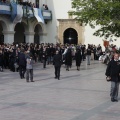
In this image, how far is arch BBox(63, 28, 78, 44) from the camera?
141 feet

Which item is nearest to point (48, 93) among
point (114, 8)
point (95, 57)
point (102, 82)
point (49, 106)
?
point (49, 106)

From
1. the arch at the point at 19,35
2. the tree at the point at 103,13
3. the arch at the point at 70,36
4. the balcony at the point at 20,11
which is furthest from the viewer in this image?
the arch at the point at 70,36

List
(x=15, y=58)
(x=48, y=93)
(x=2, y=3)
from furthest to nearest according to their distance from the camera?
(x=2, y=3) → (x=15, y=58) → (x=48, y=93)

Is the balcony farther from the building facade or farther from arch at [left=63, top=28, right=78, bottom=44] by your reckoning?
arch at [left=63, top=28, right=78, bottom=44]

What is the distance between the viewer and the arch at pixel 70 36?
141 ft

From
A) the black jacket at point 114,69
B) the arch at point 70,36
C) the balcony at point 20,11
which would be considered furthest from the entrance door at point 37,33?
the black jacket at point 114,69

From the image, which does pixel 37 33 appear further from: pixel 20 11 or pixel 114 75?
pixel 114 75

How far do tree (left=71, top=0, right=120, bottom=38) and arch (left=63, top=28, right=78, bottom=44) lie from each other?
14.1m

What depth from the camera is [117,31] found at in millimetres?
28328

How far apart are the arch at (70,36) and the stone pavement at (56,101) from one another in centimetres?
2348

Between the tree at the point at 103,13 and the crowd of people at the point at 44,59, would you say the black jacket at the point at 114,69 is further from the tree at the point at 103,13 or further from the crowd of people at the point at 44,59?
the tree at the point at 103,13

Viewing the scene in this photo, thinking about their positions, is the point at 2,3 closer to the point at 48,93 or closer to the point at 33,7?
the point at 33,7

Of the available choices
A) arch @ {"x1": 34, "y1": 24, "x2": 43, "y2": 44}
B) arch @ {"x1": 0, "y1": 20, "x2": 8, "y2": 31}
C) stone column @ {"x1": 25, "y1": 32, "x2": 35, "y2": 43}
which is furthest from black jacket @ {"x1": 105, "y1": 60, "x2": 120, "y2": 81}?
arch @ {"x1": 34, "y1": 24, "x2": 43, "y2": 44}

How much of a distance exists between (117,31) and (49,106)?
1678 cm
